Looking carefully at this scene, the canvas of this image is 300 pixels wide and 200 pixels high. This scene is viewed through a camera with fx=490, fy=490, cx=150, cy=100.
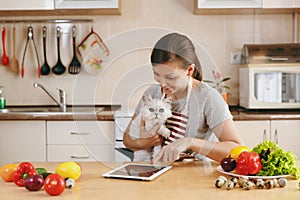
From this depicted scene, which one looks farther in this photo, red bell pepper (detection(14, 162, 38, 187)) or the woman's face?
the woman's face

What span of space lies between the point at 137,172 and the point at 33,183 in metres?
0.36

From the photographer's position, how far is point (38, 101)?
3543 millimetres

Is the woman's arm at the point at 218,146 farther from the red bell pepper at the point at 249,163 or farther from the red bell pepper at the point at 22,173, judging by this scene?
the red bell pepper at the point at 22,173

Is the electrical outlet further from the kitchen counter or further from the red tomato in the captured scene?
the red tomato

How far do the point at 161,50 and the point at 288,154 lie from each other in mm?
543

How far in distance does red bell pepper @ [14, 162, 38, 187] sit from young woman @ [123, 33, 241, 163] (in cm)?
39

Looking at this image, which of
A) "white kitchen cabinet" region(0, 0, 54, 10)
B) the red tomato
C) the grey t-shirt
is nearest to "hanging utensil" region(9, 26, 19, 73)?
"white kitchen cabinet" region(0, 0, 54, 10)

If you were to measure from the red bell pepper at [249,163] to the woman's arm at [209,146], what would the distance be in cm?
24

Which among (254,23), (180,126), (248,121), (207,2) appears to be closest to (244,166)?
(180,126)

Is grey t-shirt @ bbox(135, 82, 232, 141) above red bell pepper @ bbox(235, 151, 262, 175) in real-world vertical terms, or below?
above

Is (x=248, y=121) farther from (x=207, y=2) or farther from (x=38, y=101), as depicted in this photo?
(x=38, y=101)

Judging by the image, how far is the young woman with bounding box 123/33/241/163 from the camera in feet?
5.46

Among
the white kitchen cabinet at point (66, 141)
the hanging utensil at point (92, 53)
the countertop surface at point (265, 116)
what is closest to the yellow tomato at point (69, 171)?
the white kitchen cabinet at point (66, 141)

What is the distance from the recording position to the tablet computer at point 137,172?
1571 millimetres
